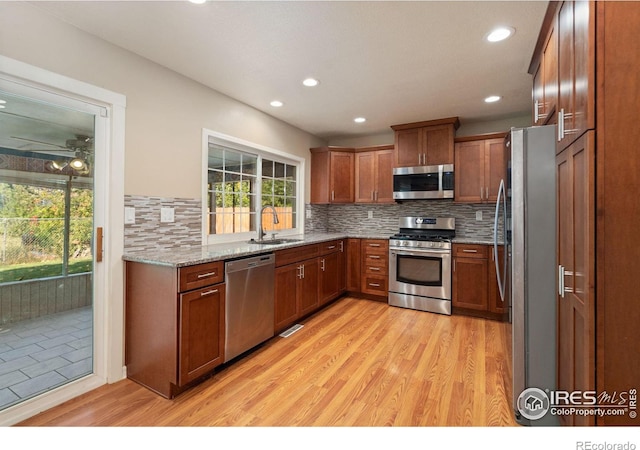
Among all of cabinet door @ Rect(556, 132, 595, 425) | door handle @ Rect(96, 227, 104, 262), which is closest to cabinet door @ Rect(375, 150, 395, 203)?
cabinet door @ Rect(556, 132, 595, 425)

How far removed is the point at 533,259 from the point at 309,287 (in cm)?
227

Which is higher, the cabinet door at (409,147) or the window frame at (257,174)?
the cabinet door at (409,147)

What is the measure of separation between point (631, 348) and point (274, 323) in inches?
95.0

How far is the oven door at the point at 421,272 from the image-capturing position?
366 cm

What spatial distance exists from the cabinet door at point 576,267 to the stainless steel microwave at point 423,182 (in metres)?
2.30

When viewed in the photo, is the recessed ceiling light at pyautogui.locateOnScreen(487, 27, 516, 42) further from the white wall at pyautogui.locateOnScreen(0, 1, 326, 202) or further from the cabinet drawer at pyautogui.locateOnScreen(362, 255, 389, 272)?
the cabinet drawer at pyautogui.locateOnScreen(362, 255, 389, 272)

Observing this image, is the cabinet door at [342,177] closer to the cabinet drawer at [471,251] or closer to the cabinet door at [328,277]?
the cabinet door at [328,277]

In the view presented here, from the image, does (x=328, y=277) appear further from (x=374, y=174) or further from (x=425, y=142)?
(x=425, y=142)

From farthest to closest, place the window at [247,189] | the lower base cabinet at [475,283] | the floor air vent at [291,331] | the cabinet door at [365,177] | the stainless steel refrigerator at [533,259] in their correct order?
the cabinet door at [365,177] < the lower base cabinet at [475,283] < the window at [247,189] < the floor air vent at [291,331] < the stainless steel refrigerator at [533,259]

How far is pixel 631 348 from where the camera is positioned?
1115mm

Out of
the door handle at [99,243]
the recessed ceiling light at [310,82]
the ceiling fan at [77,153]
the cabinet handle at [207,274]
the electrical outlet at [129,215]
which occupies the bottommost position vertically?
the cabinet handle at [207,274]

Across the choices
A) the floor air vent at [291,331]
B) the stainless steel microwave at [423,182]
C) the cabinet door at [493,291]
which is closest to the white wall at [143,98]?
the floor air vent at [291,331]

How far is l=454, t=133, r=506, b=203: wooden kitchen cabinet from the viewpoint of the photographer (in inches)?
145
